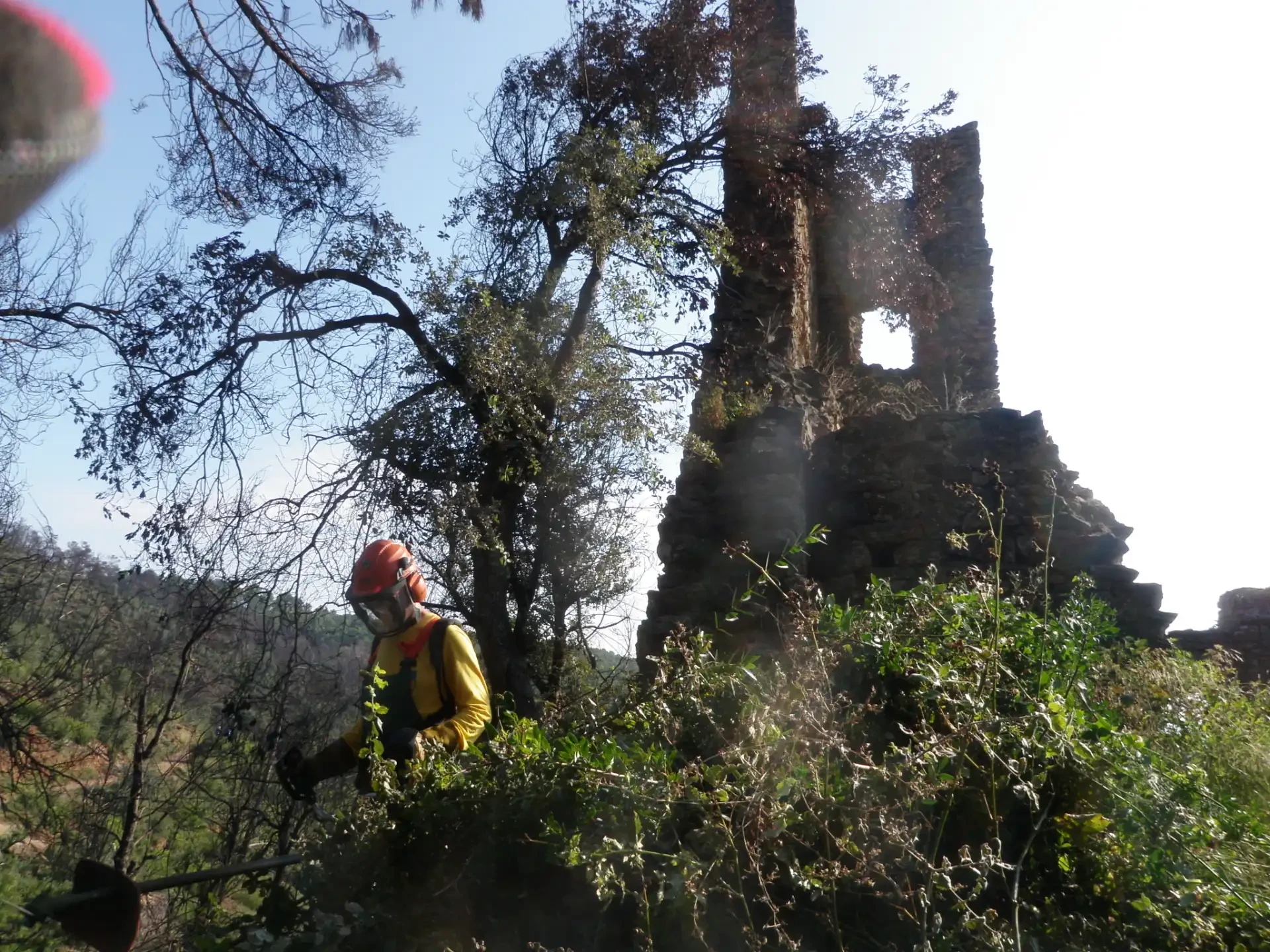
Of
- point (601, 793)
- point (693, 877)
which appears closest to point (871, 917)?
point (693, 877)

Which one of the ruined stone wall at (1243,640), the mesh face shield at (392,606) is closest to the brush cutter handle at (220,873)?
the mesh face shield at (392,606)

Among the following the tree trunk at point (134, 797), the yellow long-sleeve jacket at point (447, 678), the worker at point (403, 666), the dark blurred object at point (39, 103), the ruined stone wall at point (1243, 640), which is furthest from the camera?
the ruined stone wall at point (1243, 640)

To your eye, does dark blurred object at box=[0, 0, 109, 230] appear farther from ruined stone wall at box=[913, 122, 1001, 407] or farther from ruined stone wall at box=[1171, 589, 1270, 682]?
ruined stone wall at box=[913, 122, 1001, 407]

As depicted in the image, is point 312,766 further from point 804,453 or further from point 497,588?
point 804,453

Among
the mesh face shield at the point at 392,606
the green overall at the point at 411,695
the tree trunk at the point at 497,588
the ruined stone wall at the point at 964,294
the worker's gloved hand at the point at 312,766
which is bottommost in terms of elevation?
the worker's gloved hand at the point at 312,766

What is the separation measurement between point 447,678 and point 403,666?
230mm

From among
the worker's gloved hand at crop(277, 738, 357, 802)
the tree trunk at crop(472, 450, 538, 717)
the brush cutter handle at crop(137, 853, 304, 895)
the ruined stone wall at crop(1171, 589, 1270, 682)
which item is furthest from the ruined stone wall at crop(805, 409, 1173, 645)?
the brush cutter handle at crop(137, 853, 304, 895)

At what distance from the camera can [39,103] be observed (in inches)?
238

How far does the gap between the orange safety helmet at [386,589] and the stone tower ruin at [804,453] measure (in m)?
3.21

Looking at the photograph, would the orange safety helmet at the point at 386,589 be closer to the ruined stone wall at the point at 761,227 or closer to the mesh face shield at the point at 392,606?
the mesh face shield at the point at 392,606

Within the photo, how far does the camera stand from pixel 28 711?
353 inches

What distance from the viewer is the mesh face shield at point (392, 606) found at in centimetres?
373

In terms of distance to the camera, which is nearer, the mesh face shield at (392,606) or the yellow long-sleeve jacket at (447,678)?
the yellow long-sleeve jacket at (447,678)

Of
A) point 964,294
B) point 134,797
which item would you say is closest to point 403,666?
point 134,797
